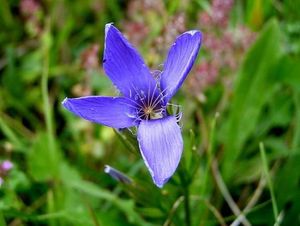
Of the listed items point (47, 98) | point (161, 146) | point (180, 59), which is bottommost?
point (161, 146)

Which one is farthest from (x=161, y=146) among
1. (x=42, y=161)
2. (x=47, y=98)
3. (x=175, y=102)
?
(x=47, y=98)

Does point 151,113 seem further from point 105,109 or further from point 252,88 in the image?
point 252,88

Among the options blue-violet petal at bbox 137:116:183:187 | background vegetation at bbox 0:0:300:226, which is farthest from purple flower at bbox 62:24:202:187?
background vegetation at bbox 0:0:300:226

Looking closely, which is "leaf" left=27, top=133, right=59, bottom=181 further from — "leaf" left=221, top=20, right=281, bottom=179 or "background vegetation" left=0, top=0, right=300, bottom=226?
"leaf" left=221, top=20, right=281, bottom=179

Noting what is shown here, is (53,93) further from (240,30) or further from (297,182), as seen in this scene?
(297,182)

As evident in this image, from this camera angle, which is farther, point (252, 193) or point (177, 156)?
point (252, 193)

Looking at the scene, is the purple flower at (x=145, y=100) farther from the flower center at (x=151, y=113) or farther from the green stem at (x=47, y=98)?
the green stem at (x=47, y=98)

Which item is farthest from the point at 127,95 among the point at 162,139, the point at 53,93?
the point at 53,93
